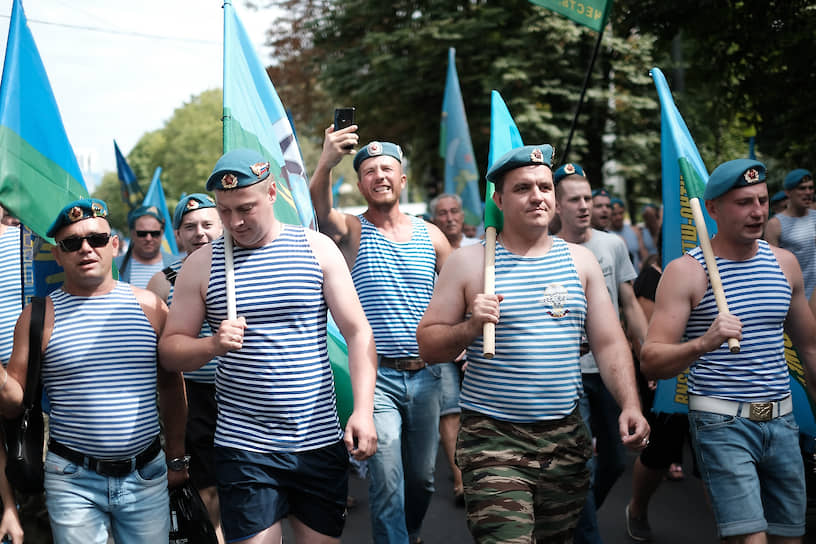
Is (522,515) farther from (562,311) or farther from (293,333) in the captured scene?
(293,333)

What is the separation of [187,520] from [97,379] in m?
1.00

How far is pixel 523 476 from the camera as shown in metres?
3.65

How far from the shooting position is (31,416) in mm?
4043

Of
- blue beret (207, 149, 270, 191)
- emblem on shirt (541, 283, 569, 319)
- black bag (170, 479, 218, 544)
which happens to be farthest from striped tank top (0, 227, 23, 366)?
emblem on shirt (541, 283, 569, 319)

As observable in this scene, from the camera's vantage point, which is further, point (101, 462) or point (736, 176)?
point (736, 176)

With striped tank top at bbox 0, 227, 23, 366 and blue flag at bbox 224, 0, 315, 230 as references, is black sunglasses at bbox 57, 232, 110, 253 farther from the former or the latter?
striped tank top at bbox 0, 227, 23, 366

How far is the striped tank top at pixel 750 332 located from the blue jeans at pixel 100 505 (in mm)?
2559

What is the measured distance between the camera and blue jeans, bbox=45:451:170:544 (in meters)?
3.77

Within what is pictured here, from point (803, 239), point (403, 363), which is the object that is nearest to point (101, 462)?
point (403, 363)

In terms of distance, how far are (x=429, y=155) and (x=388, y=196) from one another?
1570 cm

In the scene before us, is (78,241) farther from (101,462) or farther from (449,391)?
(449,391)

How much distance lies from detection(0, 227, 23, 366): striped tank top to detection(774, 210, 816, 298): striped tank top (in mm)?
6806

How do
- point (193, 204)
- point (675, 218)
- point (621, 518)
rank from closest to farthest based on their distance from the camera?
1. point (675, 218)
2. point (193, 204)
3. point (621, 518)

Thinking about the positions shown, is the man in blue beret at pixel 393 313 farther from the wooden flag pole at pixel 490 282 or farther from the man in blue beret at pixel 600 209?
the man in blue beret at pixel 600 209
